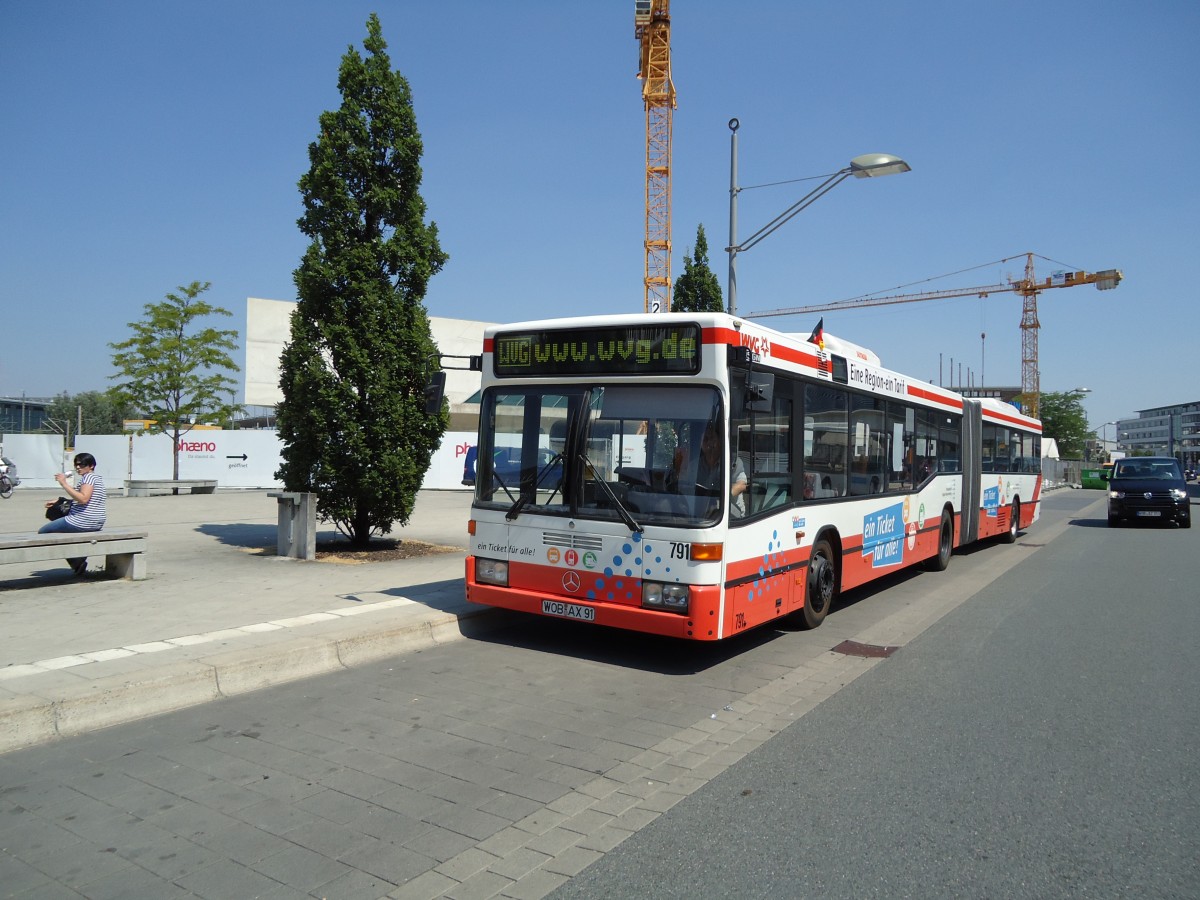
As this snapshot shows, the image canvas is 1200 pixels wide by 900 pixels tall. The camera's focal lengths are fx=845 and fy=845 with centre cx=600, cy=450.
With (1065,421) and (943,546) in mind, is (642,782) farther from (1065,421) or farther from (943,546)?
(1065,421)

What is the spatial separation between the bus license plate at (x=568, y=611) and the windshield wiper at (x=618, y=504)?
0.85 metres

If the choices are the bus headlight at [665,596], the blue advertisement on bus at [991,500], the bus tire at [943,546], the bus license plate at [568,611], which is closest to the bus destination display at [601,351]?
the bus headlight at [665,596]

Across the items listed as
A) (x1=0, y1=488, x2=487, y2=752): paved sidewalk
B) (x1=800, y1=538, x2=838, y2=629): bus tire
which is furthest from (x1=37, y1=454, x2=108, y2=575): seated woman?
(x1=800, y1=538, x2=838, y2=629): bus tire

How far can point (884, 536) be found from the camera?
11.0 m

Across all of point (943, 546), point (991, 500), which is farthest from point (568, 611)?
point (991, 500)

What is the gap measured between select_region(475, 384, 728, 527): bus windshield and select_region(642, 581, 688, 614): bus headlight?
0.51 meters

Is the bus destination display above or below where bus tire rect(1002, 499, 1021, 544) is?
above

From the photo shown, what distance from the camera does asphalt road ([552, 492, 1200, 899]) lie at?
3.63 metres

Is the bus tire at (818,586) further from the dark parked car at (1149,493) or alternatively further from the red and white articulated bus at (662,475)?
the dark parked car at (1149,493)

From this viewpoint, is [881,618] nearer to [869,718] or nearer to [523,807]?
[869,718]

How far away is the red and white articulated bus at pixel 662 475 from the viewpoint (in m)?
7.02

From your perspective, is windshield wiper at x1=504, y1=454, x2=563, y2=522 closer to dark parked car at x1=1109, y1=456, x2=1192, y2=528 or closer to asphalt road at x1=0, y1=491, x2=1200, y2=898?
asphalt road at x1=0, y1=491, x2=1200, y2=898

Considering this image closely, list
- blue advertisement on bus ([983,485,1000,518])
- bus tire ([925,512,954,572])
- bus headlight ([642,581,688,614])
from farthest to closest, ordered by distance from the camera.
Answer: blue advertisement on bus ([983,485,1000,518]), bus tire ([925,512,954,572]), bus headlight ([642,581,688,614])

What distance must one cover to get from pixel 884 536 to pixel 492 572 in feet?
18.3
